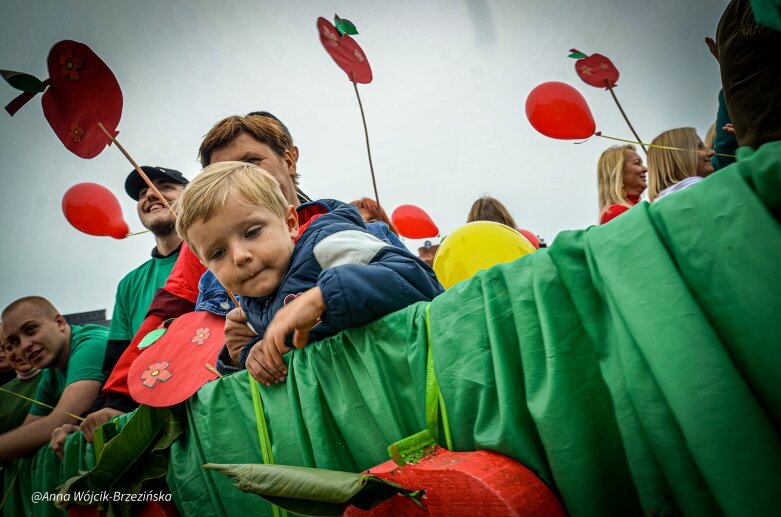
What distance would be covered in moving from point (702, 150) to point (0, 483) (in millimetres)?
4393

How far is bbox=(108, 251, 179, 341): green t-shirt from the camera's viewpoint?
8.50 feet

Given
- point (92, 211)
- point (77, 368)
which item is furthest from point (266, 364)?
point (92, 211)

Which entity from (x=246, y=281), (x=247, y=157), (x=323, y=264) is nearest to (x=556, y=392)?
(x=323, y=264)

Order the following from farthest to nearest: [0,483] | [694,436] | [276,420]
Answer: [0,483] < [276,420] < [694,436]

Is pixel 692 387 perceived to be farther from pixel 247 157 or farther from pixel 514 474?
pixel 247 157

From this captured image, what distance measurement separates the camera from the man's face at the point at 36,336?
9.00 ft

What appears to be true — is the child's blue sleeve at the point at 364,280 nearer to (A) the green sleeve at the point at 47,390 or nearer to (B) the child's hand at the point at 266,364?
(B) the child's hand at the point at 266,364

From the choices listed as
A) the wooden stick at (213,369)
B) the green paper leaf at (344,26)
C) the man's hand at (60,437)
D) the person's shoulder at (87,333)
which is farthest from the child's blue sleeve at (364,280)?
the green paper leaf at (344,26)

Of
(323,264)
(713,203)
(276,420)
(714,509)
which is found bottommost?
(714,509)

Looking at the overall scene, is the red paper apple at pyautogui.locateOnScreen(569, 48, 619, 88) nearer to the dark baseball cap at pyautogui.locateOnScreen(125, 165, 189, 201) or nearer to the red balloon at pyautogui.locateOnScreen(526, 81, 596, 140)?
the red balloon at pyautogui.locateOnScreen(526, 81, 596, 140)

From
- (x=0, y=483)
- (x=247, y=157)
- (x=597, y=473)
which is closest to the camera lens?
(x=597, y=473)

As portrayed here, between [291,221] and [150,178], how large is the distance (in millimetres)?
1917

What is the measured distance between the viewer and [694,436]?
1.70ft

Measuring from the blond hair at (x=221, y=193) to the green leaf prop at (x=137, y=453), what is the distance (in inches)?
22.6
